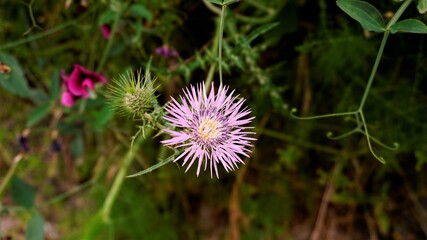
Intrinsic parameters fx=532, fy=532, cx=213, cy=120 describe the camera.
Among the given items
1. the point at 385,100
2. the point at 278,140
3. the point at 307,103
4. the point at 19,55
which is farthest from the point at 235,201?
the point at 19,55

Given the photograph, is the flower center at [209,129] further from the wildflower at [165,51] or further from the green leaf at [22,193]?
the green leaf at [22,193]

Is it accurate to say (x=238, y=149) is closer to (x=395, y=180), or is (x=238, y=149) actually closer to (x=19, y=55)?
(x=395, y=180)

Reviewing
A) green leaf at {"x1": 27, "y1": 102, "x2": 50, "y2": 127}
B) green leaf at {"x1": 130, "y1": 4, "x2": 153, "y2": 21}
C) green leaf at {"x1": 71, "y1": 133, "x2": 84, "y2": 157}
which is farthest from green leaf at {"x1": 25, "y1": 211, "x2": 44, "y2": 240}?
green leaf at {"x1": 130, "y1": 4, "x2": 153, "y2": 21}

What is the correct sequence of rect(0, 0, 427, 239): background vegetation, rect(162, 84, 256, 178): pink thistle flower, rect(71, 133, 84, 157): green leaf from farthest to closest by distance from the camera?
1. rect(71, 133, 84, 157): green leaf
2. rect(0, 0, 427, 239): background vegetation
3. rect(162, 84, 256, 178): pink thistle flower

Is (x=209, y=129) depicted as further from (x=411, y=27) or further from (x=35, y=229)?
(x=35, y=229)

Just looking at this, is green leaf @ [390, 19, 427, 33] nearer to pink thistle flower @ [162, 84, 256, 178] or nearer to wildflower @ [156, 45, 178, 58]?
pink thistle flower @ [162, 84, 256, 178]

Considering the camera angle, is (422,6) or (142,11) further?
(142,11)

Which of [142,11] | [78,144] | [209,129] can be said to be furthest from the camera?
[78,144]

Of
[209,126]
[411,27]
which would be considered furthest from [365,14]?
[209,126]
